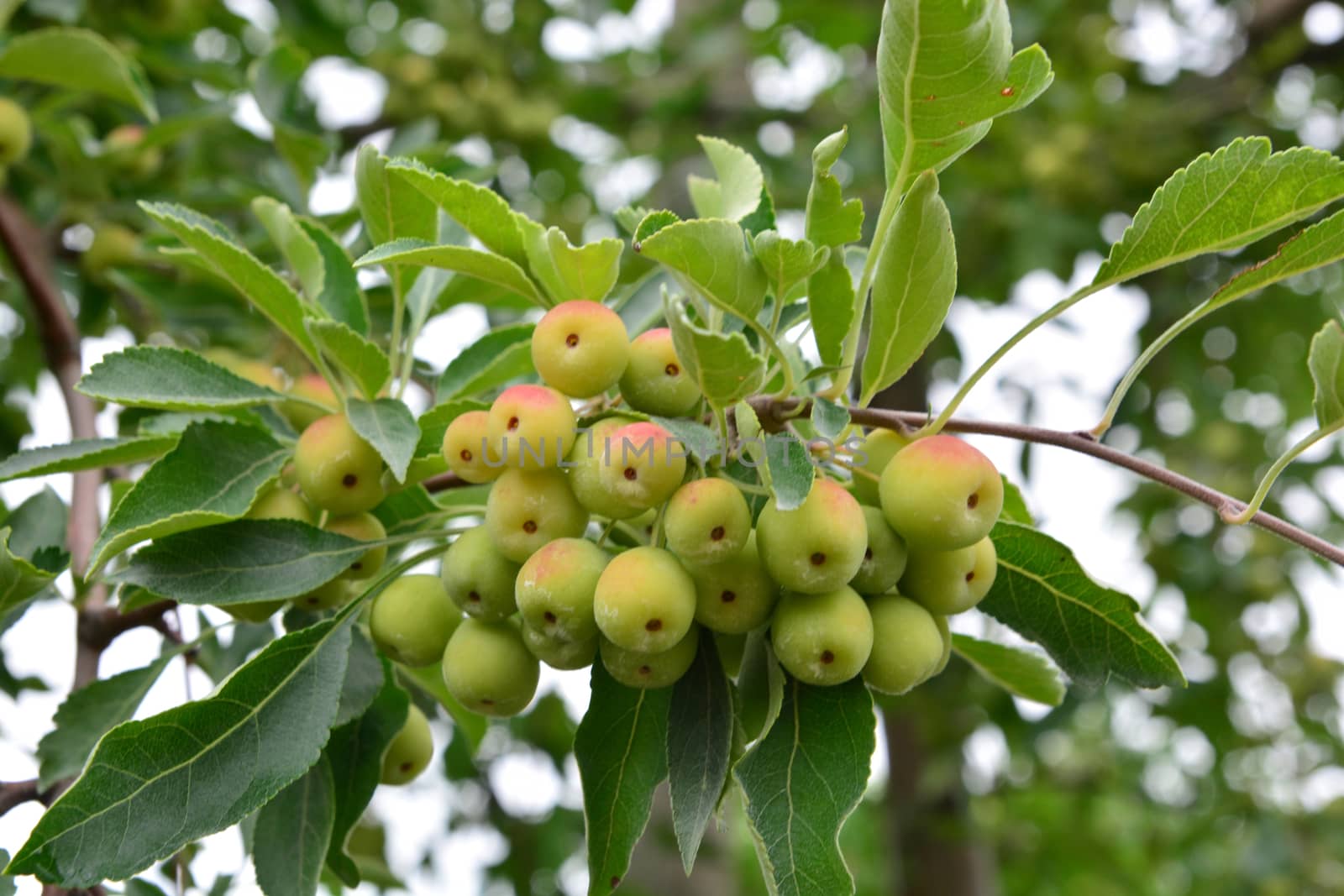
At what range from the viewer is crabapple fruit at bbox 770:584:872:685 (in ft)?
3.59

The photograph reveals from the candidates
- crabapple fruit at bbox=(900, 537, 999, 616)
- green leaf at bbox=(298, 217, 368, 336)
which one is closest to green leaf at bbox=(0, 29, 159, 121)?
green leaf at bbox=(298, 217, 368, 336)

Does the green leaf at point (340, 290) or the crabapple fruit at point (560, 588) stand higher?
the crabapple fruit at point (560, 588)

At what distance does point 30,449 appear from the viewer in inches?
51.9

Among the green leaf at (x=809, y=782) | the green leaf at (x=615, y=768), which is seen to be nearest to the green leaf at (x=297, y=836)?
the green leaf at (x=615, y=768)

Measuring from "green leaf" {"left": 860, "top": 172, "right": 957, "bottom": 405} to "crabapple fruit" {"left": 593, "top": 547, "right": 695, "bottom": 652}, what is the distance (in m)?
0.28

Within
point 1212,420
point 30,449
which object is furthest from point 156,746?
point 1212,420

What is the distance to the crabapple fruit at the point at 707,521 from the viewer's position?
1069 mm

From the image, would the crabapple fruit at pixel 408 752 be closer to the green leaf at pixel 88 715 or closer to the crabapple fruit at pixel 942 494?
the green leaf at pixel 88 715

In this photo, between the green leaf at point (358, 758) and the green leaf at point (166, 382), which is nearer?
Answer: the green leaf at point (166, 382)

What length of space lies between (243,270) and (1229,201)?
975mm

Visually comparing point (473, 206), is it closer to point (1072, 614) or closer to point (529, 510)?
point (529, 510)

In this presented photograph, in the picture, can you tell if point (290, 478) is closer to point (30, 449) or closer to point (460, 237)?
point (30, 449)

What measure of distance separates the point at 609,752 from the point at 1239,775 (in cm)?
346

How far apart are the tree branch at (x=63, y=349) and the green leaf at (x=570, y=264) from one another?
2.40 ft
